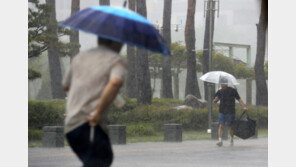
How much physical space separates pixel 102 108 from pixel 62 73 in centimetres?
813

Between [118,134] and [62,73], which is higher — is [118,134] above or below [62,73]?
below

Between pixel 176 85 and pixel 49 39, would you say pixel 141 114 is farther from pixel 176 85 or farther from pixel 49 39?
pixel 49 39

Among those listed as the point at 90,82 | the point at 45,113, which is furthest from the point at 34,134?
the point at 90,82

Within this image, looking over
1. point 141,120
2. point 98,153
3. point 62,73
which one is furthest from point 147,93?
point 98,153

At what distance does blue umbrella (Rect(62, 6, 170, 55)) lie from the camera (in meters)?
6.09

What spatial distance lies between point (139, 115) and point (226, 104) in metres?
2.38

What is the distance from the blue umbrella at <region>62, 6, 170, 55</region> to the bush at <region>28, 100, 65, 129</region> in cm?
705

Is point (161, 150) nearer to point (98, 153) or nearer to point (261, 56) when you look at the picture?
point (261, 56)

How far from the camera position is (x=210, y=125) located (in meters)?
16.9

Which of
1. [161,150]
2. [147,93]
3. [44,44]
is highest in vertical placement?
[44,44]

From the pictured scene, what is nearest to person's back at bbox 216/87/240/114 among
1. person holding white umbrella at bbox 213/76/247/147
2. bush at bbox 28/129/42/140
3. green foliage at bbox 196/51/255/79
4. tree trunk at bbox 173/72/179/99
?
person holding white umbrella at bbox 213/76/247/147

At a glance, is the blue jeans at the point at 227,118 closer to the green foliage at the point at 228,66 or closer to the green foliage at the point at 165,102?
the green foliage at the point at 228,66
